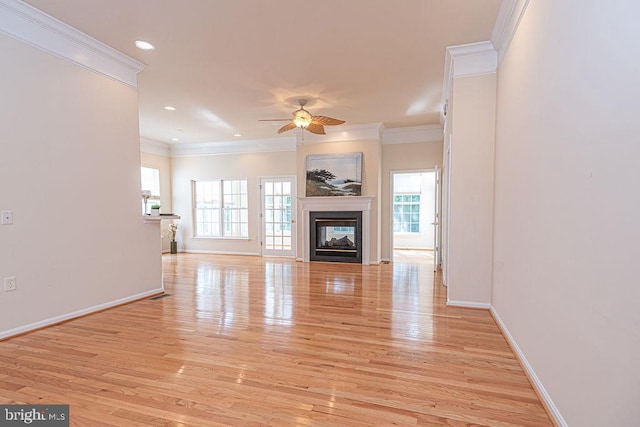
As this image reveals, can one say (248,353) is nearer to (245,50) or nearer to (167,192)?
(245,50)

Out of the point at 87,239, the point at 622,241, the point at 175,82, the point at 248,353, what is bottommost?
the point at 248,353

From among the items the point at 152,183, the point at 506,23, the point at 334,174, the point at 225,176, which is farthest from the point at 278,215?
the point at 506,23

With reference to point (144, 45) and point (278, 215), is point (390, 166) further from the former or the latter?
point (144, 45)

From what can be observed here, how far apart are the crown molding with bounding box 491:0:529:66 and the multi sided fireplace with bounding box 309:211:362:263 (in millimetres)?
4061

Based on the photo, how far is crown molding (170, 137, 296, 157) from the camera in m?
7.75

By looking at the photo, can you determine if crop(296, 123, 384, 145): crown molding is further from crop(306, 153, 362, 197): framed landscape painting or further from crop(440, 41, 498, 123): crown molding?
crop(440, 41, 498, 123): crown molding

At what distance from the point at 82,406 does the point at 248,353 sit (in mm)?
1042

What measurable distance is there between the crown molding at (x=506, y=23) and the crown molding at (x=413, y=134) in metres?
3.46

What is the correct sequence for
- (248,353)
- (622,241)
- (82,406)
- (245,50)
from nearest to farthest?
(622,241)
(82,406)
(248,353)
(245,50)

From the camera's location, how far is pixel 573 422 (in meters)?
1.46

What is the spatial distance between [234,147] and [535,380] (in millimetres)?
7678

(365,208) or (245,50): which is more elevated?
(245,50)

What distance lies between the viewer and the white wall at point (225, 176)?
7875 millimetres

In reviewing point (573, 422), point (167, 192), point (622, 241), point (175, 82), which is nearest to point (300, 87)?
point (175, 82)
